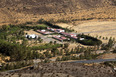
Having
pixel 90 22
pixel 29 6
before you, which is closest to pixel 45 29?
pixel 90 22

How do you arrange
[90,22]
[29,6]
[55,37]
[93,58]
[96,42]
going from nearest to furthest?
[93,58] < [96,42] < [55,37] < [90,22] < [29,6]

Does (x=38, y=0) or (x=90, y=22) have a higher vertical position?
(x=38, y=0)

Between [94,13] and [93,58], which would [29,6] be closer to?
[94,13]

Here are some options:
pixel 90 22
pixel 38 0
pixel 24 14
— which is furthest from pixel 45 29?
pixel 38 0

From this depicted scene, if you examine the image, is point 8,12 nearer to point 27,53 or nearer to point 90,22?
point 90,22

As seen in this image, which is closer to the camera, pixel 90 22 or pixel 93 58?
pixel 93 58

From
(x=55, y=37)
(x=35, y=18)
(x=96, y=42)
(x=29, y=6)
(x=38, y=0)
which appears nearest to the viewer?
(x=96, y=42)
